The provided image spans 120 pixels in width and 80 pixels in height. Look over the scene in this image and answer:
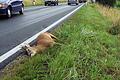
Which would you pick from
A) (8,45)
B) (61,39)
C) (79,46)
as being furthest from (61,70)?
(8,45)

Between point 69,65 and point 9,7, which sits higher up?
point 69,65

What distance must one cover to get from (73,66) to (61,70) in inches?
14.6

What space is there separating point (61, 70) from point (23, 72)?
2.30 ft

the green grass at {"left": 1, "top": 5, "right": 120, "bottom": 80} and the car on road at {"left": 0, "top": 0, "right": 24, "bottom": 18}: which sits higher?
the green grass at {"left": 1, "top": 5, "right": 120, "bottom": 80}

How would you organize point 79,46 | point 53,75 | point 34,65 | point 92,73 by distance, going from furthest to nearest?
point 79,46 < point 34,65 < point 92,73 < point 53,75

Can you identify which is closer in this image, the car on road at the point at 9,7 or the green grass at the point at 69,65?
the green grass at the point at 69,65

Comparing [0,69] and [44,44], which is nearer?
[0,69]

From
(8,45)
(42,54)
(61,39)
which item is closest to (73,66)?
(42,54)

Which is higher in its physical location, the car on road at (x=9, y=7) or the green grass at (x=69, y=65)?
the green grass at (x=69, y=65)

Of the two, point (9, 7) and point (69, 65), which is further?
point (9, 7)

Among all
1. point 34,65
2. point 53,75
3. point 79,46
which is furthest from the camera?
point 79,46

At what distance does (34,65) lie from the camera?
6.65 m

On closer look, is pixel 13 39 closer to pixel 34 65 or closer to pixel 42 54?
pixel 42 54

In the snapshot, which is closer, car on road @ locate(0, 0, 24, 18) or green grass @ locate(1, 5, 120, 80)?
green grass @ locate(1, 5, 120, 80)
